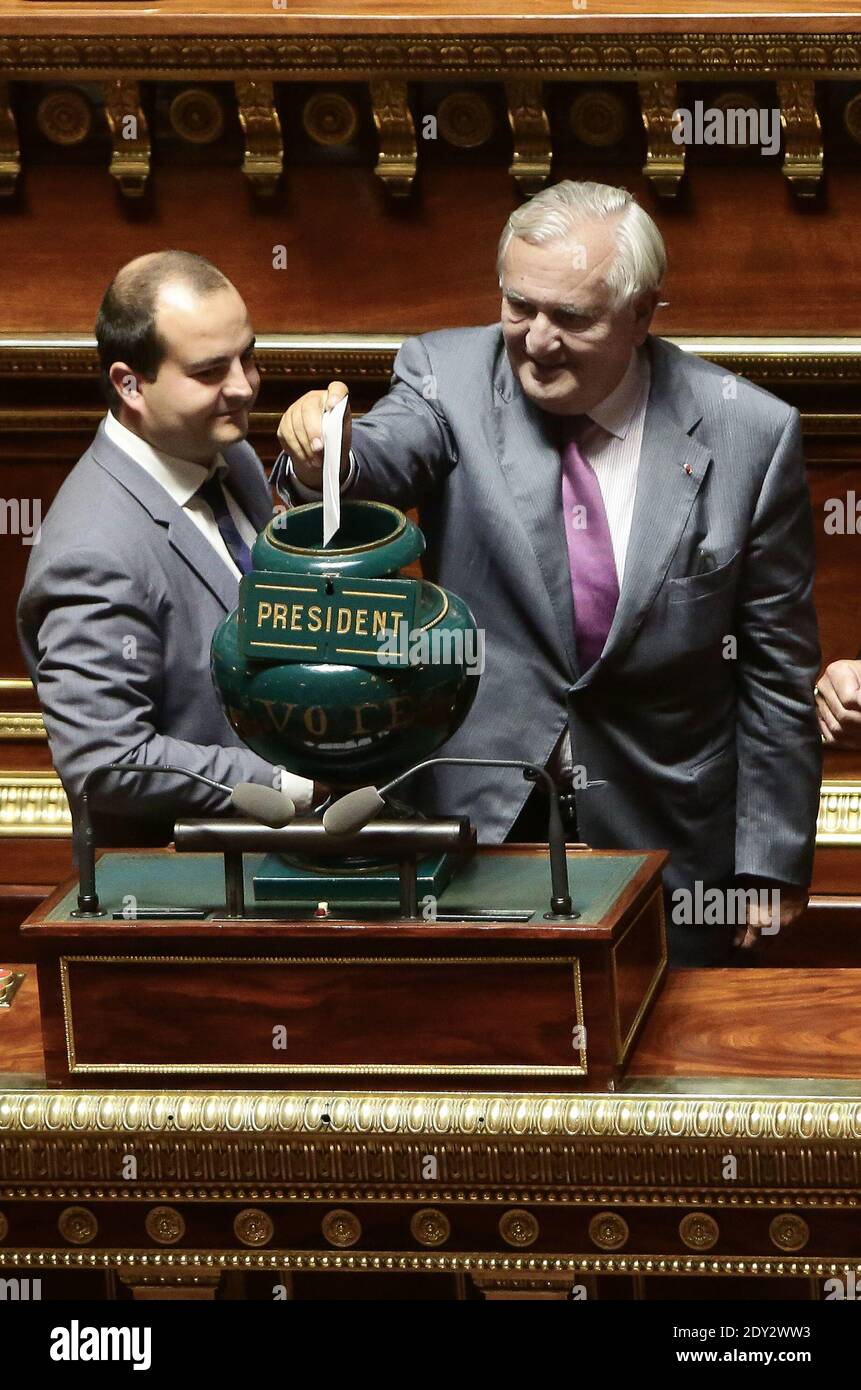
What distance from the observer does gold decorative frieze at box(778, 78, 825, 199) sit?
4121mm

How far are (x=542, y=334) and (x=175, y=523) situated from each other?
0.60 metres

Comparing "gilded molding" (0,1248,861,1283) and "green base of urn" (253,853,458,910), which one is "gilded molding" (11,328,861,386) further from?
"gilded molding" (0,1248,861,1283)

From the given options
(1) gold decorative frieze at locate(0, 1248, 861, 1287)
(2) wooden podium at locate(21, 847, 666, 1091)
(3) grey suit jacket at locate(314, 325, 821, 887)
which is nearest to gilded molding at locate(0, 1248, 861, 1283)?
(1) gold decorative frieze at locate(0, 1248, 861, 1287)

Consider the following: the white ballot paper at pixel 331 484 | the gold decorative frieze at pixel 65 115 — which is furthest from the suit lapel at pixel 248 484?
the gold decorative frieze at pixel 65 115

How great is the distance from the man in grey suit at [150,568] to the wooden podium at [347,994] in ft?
1.47

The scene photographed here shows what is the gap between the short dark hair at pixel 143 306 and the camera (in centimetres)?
325

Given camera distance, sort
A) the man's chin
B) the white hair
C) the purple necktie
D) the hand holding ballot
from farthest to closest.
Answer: the purple necktie → the man's chin → the white hair → the hand holding ballot

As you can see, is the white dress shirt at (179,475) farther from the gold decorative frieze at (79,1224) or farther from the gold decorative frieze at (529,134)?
the gold decorative frieze at (529,134)

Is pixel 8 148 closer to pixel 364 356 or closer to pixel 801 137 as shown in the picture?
pixel 364 356

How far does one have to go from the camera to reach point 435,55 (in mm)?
4121

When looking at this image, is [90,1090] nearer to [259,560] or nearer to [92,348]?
[259,560]

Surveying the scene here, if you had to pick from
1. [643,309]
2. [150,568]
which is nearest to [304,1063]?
[150,568]

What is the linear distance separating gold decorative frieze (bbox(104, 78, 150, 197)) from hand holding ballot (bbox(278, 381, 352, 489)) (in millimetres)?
1534

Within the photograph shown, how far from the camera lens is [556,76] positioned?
4.14 metres
